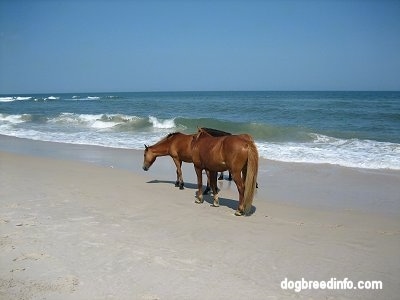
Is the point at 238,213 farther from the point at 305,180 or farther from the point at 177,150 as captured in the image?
the point at 305,180

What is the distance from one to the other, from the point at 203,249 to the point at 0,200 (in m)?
4.26

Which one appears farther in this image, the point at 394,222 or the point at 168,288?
the point at 394,222

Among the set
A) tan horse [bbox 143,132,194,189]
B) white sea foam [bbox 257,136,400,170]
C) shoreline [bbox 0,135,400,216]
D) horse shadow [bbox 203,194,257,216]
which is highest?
tan horse [bbox 143,132,194,189]

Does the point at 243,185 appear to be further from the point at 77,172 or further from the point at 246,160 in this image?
the point at 77,172

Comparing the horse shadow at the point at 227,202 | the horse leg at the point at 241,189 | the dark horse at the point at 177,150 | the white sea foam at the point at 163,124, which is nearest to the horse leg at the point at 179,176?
the dark horse at the point at 177,150

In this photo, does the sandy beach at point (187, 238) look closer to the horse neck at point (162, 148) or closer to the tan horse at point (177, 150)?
the tan horse at point (177, 150)

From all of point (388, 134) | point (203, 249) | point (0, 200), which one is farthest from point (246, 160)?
point (388, 134)

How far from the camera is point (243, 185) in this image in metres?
6.73

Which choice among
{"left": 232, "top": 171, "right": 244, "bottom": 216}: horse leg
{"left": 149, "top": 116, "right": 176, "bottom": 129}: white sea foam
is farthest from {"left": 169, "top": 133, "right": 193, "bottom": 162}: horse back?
{"left": 149, "top": 116, "right": 176, "bottom": 129}: white sea foam

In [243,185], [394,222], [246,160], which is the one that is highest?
[246,160]

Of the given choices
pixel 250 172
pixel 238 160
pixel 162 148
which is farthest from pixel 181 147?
pixel 250 172

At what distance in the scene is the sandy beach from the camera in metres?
3.90

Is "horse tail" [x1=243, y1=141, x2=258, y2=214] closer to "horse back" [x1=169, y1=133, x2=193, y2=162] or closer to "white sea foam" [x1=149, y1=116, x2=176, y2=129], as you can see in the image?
"horse back" [x1=169, y1=133, x2=193, y2=162]

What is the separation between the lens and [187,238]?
17.4ft
